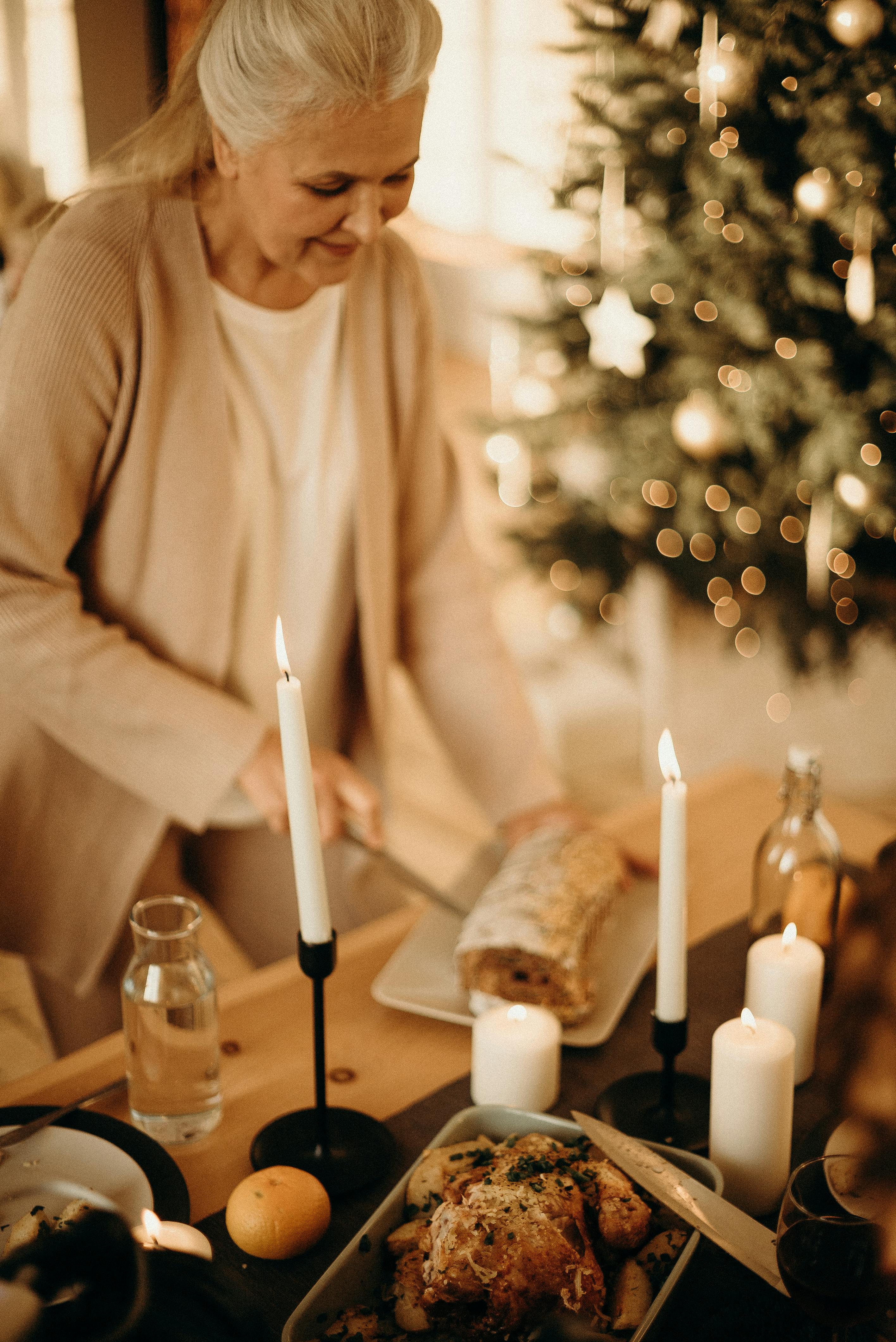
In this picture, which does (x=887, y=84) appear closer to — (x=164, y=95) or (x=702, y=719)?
(x=164, y=95)

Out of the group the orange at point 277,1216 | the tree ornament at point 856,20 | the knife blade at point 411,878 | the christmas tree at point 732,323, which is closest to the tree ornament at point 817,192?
the christmas tree at point 732,323

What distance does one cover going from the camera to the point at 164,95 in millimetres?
957

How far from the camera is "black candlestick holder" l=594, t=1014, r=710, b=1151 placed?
2.57 feet

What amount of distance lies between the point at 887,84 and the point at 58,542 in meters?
1.25

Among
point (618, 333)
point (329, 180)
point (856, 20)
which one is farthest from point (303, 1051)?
point (618, 333)

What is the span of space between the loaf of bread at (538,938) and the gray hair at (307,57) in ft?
2.30

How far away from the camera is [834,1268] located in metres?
0.57

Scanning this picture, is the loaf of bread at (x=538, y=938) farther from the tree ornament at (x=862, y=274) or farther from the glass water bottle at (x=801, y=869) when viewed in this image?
the tree ornament at (x=862, y=274)

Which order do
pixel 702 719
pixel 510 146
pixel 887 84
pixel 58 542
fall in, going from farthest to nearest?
pixel 702 719 < pixel 510 146 < pixel 887 84 < pixel 58 542

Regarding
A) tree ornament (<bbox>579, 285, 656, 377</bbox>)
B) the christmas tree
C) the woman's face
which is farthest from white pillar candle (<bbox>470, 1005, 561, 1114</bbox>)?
tree ornament (<bbox>579, 285, 656, 377</bbox>)

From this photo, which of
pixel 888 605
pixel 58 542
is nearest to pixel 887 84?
pixel 888 605

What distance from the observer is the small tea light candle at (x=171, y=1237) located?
0.62 m

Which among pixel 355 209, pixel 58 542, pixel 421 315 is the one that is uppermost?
pixel 355 209

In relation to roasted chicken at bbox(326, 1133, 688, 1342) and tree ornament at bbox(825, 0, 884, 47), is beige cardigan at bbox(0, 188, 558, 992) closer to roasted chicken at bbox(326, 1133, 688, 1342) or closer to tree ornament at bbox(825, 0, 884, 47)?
roasted chicken at bbox(326, 1133, 688, 1342)
